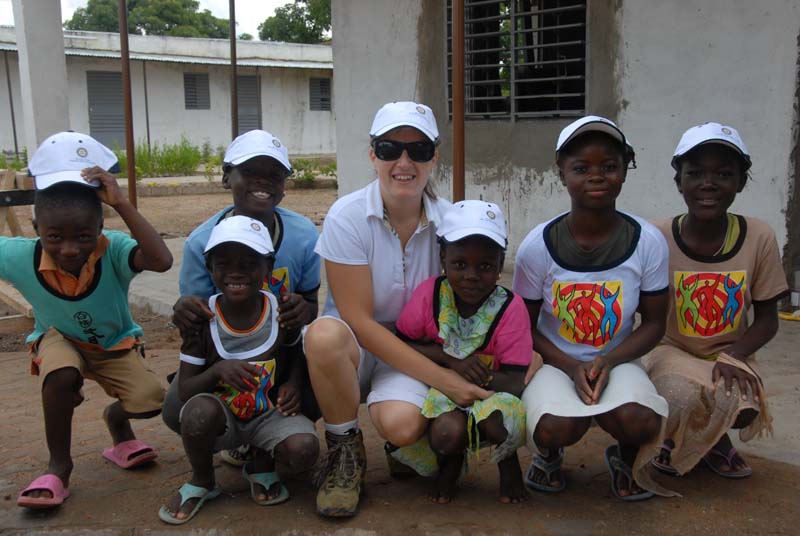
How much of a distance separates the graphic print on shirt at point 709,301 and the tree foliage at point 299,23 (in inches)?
1248

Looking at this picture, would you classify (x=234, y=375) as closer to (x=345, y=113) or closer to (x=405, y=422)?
(x=405, y=422)

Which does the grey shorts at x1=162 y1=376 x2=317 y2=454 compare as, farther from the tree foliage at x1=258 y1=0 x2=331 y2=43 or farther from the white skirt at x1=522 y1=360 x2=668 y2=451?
the tree foliage at x1=258 y1=0 x2=331 y2=43

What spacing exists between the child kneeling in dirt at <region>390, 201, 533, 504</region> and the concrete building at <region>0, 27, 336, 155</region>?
75.5 ft

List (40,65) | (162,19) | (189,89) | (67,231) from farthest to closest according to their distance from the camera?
(162,19), (189,89), (40,65), (67,231)

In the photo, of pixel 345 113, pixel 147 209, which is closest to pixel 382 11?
pixel 345 113

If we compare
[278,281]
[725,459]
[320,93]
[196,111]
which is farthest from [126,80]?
[320,93]

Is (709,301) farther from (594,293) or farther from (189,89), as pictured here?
(189,89)

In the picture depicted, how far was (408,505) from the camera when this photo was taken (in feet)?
9.71

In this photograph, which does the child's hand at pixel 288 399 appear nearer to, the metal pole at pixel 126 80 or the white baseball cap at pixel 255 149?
the white baseball cap at pixel 255 149

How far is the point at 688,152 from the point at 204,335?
191 cm

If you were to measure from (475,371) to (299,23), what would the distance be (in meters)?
41.7

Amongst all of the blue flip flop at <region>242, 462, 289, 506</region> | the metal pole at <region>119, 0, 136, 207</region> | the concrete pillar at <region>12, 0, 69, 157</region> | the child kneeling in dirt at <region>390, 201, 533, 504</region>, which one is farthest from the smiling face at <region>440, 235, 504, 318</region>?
the concrete pillar at <region>12, 0, 69, 157</region>

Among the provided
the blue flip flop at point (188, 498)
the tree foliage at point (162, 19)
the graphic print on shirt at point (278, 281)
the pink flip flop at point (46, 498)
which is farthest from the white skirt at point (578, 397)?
the tree foliage at point (162, 19)

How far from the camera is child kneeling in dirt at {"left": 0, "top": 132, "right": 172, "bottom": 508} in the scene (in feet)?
10.0
